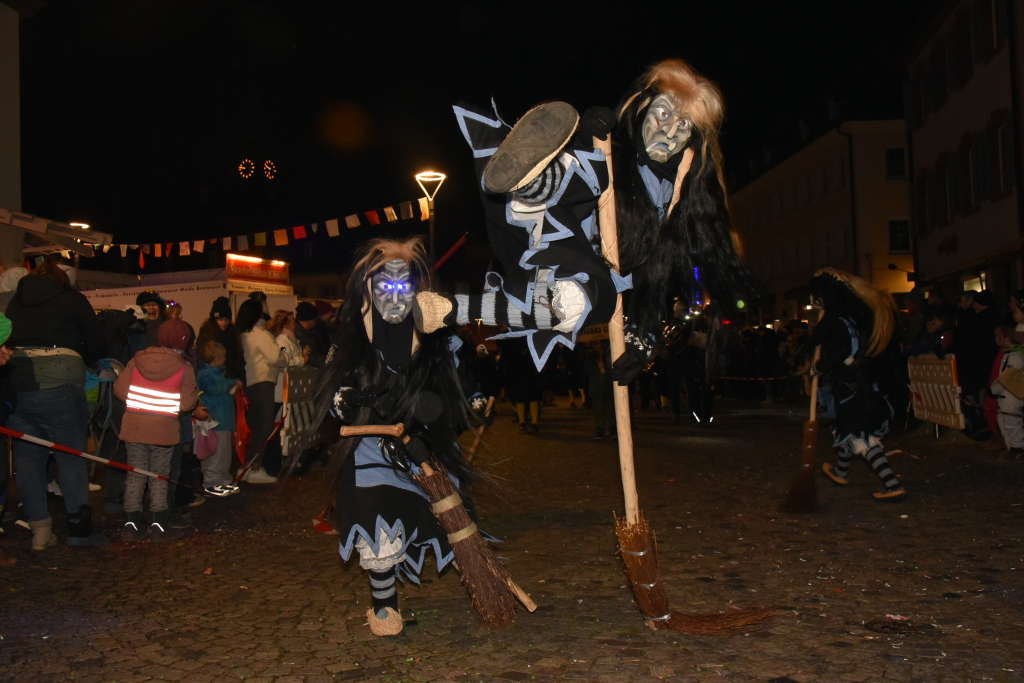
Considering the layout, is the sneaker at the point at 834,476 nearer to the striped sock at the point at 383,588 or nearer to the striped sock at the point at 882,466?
the striped sock at the point at 882,466

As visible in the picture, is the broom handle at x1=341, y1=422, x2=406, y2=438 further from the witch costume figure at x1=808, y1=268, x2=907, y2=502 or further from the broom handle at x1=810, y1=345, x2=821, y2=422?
the witch costume figure at x1=808, y1=268, x2=907, y2=502

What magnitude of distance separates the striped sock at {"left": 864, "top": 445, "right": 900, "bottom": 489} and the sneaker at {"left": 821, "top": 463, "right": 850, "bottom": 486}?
2.16 ft

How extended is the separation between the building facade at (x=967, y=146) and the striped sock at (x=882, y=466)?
28.7 ft

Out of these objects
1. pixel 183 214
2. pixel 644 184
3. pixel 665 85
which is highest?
pixel 183 214

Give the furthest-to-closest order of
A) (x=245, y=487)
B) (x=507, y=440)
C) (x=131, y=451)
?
(x=507, y=440) → (x=245, y=487) → (x=131, y=451)

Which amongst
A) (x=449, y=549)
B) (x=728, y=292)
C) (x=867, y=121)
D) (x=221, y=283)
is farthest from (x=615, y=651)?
(x=867, y=121)

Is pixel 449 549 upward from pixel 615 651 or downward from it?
upward

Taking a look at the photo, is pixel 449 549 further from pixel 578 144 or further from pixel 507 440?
pixel 507 440

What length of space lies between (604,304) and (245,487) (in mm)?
6871

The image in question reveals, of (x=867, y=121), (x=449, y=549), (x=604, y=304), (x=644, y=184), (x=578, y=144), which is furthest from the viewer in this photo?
(x=867, y=121)

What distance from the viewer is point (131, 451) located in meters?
6.65

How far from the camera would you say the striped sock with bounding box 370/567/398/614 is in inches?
166

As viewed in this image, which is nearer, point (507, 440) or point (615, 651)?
point (615, 651)

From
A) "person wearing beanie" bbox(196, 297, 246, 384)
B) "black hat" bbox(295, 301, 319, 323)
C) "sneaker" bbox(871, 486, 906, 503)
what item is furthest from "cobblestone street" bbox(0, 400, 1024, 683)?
"black hat" bbox(295, 301, 319, 323)
